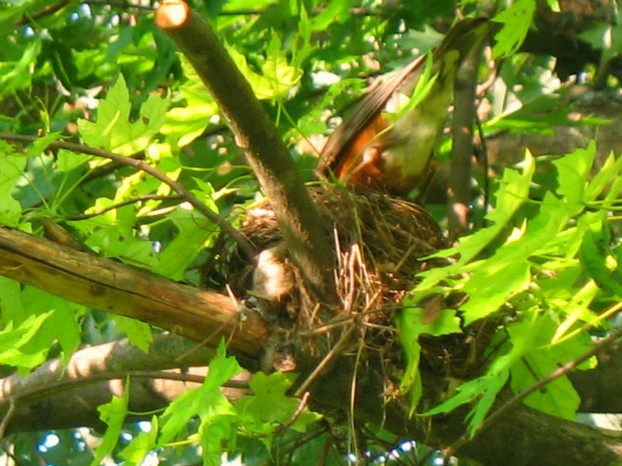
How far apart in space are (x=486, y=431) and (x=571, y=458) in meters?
0.17

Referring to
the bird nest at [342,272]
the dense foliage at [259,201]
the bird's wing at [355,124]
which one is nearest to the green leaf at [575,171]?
the dense foliage at [259,201]

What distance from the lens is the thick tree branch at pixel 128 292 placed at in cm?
194

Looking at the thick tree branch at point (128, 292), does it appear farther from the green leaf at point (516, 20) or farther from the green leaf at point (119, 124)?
A: the green leaf at point (516, 20)

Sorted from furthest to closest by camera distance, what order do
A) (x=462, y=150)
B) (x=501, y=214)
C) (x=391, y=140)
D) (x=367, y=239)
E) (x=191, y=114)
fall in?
(x=391, y=140), (x=462, y=150), (x=367, y=239), (x=191, y=114), (x=501, y=214)

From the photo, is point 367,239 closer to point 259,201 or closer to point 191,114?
point 259,201

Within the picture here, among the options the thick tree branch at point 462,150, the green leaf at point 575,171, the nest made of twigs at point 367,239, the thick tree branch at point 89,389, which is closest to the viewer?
the green leaf at point 575,171

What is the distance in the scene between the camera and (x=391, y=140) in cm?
292

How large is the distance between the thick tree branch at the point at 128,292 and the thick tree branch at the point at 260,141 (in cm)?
16

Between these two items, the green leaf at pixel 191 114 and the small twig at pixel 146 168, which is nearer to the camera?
the small twig at pixel 146 168

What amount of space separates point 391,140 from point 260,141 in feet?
3.09

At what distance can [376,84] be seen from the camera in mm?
3043

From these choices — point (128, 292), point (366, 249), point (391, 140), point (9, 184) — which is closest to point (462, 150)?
point (391, 140)

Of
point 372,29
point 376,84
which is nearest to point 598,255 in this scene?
point 376,84

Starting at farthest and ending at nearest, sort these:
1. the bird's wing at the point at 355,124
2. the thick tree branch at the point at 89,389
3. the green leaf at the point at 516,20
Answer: the bird's wing at the point at 355,124 → the thick tree branch at the point at 89,389 → the green leaf at the point at 516,20
